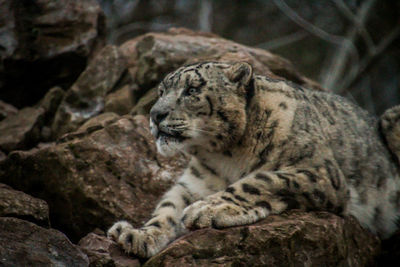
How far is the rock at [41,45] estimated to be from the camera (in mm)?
7180

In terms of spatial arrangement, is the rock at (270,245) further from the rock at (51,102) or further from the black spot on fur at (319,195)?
the rock at (51,102)

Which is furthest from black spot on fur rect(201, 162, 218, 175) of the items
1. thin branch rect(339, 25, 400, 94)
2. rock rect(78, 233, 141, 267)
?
thin branch rect(339, 25, 400, 94)

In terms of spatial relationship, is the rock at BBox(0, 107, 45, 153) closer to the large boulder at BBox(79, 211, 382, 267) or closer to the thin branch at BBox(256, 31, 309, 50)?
the large boulder at BBox(79, 211, 382, 267)

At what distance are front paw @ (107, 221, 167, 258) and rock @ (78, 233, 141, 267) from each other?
55 millimetres

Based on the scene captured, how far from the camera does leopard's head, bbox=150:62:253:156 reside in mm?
4246

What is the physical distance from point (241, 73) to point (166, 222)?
52.4 inches

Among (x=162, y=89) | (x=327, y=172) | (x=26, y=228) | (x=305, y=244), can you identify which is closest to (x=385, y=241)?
(x=327, y=172)

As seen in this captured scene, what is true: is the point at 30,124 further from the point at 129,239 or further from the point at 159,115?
the point at 129,239

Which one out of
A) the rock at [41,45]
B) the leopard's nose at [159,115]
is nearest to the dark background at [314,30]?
the rock at [41,45]

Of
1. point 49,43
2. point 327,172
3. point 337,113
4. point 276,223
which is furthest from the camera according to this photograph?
point 49,43

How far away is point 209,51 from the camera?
6.86 m

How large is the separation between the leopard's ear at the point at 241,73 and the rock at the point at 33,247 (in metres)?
1.87

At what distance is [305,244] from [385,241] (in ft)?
4.87

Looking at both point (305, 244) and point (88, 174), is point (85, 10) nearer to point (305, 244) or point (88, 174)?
point (88, 174)
